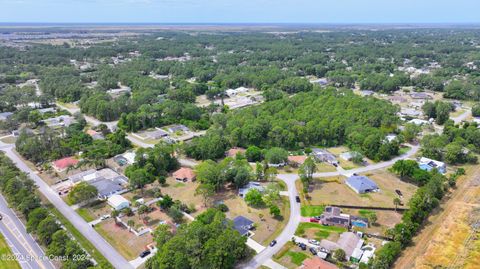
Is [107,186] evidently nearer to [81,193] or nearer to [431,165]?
[81,193]

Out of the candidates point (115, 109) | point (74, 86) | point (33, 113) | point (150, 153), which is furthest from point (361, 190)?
point (74, 86)

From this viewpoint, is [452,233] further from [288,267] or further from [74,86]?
[74,86]

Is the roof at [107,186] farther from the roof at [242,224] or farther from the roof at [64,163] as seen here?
the roof at [242,224]

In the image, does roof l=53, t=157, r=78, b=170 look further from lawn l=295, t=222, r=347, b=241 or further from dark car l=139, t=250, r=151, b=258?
lawn l=295, t=222, r=347, b=241

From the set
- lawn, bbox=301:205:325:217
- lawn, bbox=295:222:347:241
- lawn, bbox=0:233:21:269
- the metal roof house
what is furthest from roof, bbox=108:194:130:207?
the metal roof house

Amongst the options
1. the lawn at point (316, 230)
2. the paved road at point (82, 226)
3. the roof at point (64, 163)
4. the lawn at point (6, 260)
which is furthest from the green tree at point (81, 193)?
the lawn at point (316, 230)

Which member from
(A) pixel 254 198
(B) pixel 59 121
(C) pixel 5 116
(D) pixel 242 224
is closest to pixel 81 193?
(D) pixel 242 224

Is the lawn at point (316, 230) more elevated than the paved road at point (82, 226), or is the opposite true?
the lawn at point (316, 230)

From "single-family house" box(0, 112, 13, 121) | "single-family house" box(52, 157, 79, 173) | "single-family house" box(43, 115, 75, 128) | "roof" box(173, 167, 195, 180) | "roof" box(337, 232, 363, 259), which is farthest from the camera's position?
"single-family house" box(0, 112, 13, 121)
